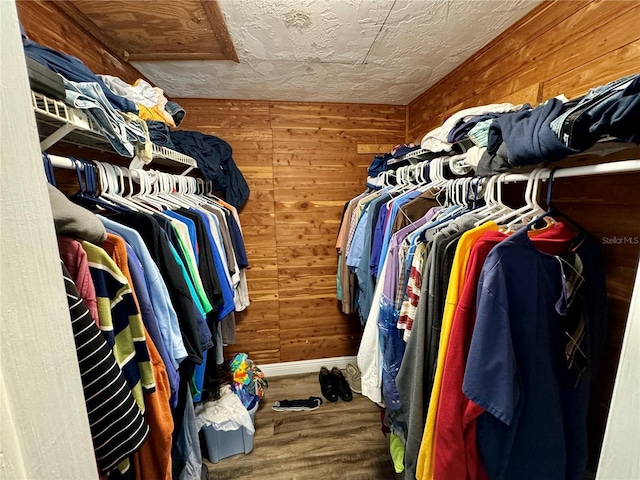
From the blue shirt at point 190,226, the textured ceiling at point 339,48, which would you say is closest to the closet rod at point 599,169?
the textured ceiling at point 339,48

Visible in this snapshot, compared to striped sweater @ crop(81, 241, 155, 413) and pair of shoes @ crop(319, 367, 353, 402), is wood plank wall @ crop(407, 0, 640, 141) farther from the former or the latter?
pair of shoes @ crop(319, 367, 353, 402)

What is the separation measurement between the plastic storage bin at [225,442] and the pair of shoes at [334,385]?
655mm

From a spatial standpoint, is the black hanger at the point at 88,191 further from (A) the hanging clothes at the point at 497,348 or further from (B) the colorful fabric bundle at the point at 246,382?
(B) the colorful fabric bundle at the point at 246,382

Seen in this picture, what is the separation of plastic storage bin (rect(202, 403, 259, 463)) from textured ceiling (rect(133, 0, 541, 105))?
204 centimetres

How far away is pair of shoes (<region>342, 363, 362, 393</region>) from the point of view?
2.13 metres

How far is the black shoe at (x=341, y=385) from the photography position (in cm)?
205

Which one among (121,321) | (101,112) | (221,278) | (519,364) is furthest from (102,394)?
(519,364)

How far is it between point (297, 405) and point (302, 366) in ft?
1.33

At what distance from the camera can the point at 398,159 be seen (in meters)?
1.70

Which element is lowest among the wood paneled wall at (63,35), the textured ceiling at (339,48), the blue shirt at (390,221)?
the blue shirt at (390,221)

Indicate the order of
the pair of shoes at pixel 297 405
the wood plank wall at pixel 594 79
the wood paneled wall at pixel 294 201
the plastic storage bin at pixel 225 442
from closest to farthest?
the wood plank wall at pixel 594 79 → the plastic storage bin at pixel 225 442 → the pair of shoes at pixel 297 405 → the wood paneled wall at pixel 294 201

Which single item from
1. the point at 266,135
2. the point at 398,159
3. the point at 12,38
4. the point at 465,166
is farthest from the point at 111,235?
the point at 266,135

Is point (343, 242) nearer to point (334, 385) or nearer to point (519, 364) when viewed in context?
point (334, 385)

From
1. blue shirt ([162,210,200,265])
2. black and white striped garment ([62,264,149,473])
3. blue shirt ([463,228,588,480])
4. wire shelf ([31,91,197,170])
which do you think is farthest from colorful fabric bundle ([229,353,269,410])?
wire shelf ([31,91,197,170])
